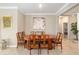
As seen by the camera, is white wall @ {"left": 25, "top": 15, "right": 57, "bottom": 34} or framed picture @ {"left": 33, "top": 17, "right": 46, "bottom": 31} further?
framed picture @ {"left": 33, "top": 17, "right": 46, "bottom": 31}

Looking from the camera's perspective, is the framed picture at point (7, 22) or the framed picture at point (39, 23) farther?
the framed picture at point (39, 23)

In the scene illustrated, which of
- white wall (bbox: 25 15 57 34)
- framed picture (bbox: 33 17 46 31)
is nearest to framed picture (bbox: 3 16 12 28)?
white wall (bbox: 25 15 57 34)

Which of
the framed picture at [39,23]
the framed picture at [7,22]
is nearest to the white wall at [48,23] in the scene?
the framed picture at [39,23]

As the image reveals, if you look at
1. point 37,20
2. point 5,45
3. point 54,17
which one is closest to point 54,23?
point 54,17

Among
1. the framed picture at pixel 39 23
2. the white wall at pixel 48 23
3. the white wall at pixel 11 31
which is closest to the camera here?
the white wall at pixel 11 31

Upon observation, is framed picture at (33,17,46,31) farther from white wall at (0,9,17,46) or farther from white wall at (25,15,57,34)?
white wall at (0,9,17,46)

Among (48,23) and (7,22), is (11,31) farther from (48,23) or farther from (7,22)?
(48,23)

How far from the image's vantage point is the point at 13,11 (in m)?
7.45

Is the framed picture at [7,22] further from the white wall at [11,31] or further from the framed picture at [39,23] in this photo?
the framed picture at [39,23]

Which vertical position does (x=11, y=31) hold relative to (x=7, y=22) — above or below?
below

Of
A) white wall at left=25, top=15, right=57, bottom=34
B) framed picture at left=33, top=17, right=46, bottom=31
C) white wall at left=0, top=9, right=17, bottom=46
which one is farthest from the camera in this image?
framed picture at left=33, top=17, right=46, bottom=31

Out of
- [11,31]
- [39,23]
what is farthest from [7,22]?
[39,23]
